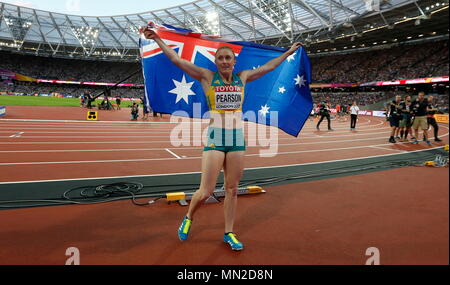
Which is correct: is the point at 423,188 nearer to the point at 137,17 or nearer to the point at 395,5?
the point at 395,5

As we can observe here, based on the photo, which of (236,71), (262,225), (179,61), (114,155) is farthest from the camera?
(114,155)

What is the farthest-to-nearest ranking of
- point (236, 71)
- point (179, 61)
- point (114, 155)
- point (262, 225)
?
point (114, 155)
point (236, 71)
point (262, 225)
point (179, 61)

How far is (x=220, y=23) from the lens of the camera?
4347 centimetres

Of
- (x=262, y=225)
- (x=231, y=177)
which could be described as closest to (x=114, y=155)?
(x=262, y=225)

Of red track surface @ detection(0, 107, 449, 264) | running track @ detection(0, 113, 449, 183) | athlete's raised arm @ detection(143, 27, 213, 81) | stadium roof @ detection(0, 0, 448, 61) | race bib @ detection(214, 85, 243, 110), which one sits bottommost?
red track surface @ detection(0, 107, 449, 264)

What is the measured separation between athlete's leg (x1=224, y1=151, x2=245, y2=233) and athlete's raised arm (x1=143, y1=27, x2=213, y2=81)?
3.03ft

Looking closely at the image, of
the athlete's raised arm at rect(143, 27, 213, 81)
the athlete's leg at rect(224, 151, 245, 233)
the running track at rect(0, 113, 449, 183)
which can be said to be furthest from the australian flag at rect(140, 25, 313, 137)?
the running track at rect(0, 113, 449, 183)

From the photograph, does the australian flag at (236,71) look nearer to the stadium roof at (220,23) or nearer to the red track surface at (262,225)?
the red track surface at (262,225)

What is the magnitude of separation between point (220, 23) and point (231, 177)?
45.8 meters

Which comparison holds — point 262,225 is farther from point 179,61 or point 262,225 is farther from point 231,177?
point 179,61

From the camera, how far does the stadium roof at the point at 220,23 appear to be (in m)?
29.2

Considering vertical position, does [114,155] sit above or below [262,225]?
above

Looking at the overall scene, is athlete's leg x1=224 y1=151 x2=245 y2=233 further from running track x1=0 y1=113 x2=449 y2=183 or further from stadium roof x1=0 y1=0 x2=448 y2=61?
stadium roof x1=0 y1=0 x2=448 y2=61

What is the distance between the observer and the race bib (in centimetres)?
271
